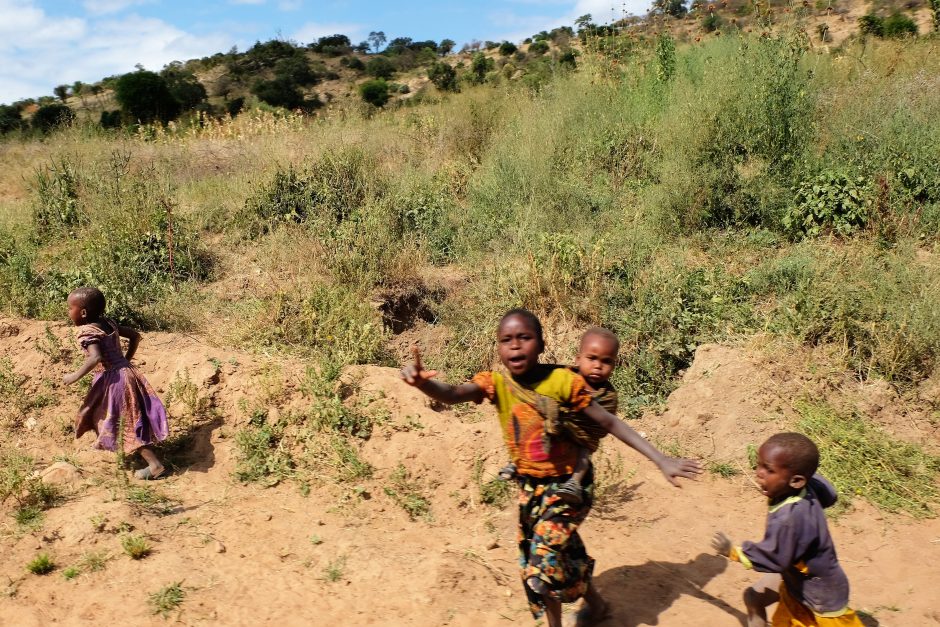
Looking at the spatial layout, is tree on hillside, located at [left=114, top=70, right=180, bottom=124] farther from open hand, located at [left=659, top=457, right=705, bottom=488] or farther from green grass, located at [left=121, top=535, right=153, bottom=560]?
open hand, located at [left=659, top=457, right=705, bottom=488]

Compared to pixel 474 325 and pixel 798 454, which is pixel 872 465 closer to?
pixel 798 454

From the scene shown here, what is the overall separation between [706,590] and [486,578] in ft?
4.06

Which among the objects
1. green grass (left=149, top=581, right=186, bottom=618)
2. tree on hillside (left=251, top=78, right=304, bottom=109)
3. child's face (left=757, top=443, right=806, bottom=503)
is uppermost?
tree on hillside (left=251, top=78, right=304, bottom=109)

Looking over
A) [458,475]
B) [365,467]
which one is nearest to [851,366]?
[458,475]

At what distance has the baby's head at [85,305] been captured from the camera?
4.81 m

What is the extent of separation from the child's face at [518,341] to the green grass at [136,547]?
8.14 ft

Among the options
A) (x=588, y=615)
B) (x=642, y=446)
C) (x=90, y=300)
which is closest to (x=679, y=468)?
(x=642, y=446)

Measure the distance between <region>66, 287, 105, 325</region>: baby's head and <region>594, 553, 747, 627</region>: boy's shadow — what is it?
12.0 feet

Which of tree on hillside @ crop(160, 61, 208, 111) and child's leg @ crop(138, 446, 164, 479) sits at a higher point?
tree on hillside @ crop(160, 61, 208, 111)

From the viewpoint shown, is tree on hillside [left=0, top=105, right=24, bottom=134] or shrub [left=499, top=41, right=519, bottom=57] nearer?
tree on hillside [left=0, top=105, right=24, bottom=134]

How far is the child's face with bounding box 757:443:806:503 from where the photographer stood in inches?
113

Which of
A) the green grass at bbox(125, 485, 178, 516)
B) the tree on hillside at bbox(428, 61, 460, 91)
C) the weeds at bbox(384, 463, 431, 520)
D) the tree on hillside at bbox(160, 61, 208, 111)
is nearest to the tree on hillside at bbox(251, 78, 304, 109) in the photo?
the tree on hillside at bbox(160, 61, 208, 111)

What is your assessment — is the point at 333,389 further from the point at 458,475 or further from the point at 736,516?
the point at 736,516

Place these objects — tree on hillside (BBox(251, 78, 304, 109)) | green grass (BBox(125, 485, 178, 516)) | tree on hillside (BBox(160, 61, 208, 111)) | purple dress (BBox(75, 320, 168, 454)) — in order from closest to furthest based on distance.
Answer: green grass (BBox(125, 485, 178, 516))
purple dress (BBox(75, 320, 168, 454))
tree on hillside (BBox(160, 61, 208, 111))
tree on hillside (BBox(251, 78, 304, 109))
